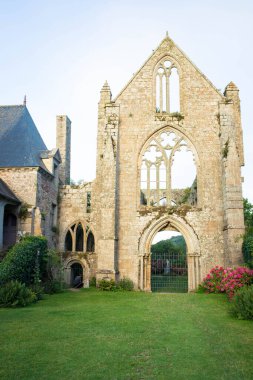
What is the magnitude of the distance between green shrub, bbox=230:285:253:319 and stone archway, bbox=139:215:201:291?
22.9 ft

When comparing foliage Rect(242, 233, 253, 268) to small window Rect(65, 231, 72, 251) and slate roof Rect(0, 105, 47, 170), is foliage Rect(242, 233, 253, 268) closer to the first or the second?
small window Rect(65, 231, 72, 251)

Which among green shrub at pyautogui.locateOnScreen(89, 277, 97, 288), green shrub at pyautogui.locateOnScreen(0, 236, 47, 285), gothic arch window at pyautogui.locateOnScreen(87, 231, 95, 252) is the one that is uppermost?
gothic arch window at pyautogui.locateOnScreen(87, 231, 95, 252)

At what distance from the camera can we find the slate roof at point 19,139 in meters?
17.8

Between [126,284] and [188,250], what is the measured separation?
322cm

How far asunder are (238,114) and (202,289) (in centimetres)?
887

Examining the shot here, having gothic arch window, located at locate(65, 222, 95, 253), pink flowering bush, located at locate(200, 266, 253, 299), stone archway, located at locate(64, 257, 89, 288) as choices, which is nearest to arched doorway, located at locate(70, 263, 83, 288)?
stone archway, located at locate(64, 257, 89, 288)

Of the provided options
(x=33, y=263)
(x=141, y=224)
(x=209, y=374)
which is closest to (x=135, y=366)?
(x=209, y=374)

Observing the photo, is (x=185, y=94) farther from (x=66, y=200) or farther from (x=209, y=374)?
(x=209, y=374)

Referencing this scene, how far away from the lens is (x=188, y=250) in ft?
55.2

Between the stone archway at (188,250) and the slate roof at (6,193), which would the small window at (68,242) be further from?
the stone archway at (188,250)

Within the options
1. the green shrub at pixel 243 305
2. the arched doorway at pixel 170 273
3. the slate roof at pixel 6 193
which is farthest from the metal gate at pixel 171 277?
the green shrub at pixel 243 305

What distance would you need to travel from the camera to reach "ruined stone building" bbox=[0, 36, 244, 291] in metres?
16.4

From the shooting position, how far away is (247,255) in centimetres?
1464

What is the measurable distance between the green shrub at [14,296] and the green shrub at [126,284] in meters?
5.34
